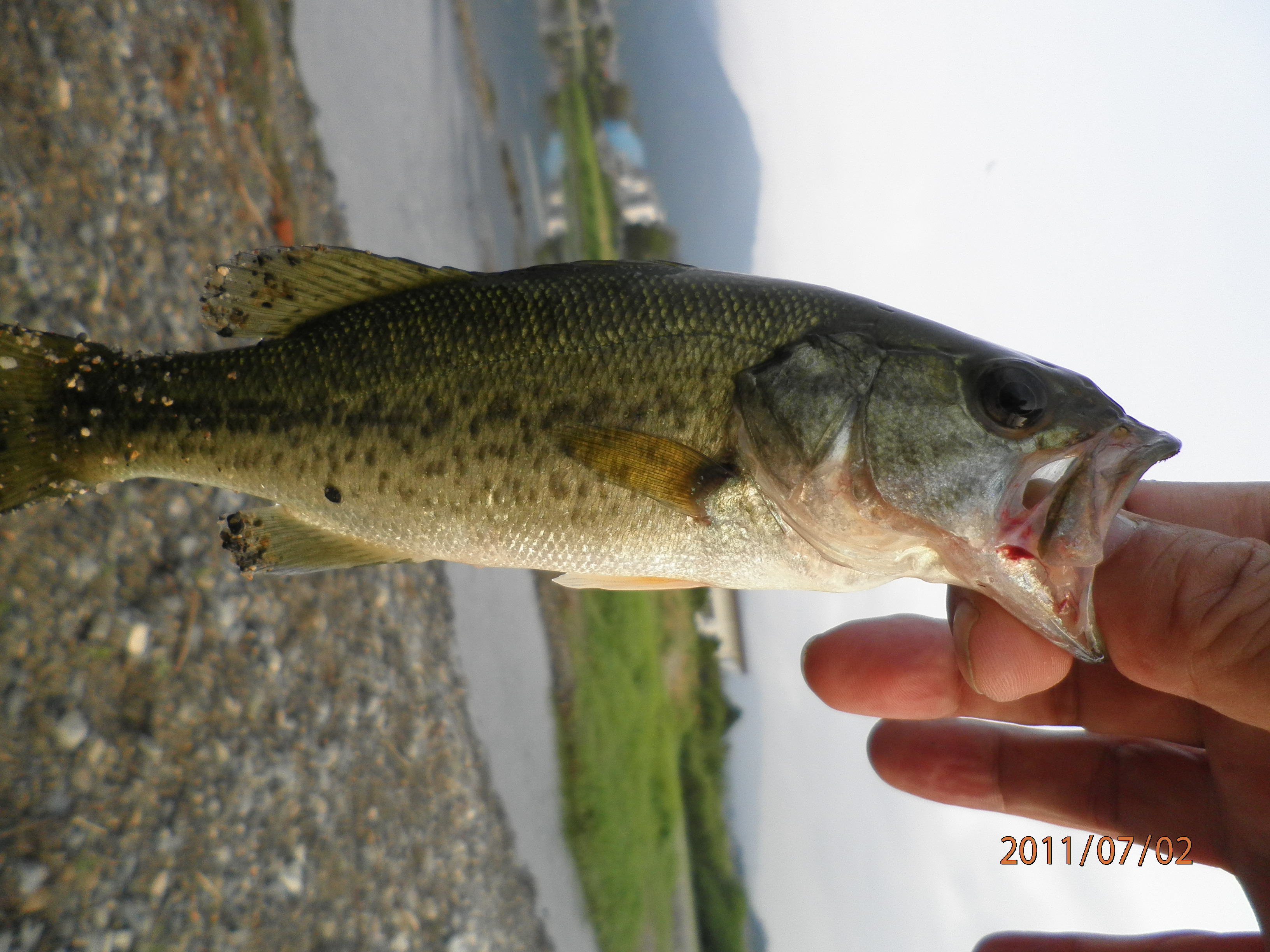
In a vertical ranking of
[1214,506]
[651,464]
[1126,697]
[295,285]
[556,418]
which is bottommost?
[1126,697]

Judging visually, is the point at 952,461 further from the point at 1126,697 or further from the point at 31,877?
the point at 31,877

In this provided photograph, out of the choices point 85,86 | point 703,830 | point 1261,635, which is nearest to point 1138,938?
point 1261,635

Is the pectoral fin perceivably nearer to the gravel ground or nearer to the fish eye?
the fish eye

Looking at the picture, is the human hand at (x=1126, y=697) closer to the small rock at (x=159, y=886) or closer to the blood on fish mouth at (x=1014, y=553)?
the blood on fish mouth at (x=1014, y=553)

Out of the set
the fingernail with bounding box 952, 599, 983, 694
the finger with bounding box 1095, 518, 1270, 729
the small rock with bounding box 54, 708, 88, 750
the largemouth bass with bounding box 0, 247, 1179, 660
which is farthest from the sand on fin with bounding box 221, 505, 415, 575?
the finger with bounding box 1095, 518, 1270, 729

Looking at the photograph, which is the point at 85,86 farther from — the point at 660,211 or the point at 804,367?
the point at 660,211

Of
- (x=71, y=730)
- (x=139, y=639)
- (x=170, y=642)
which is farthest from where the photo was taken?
(x=170, y=642)

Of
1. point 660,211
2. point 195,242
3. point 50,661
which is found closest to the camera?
point 50,661

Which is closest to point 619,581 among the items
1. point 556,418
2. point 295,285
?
point 556,418
